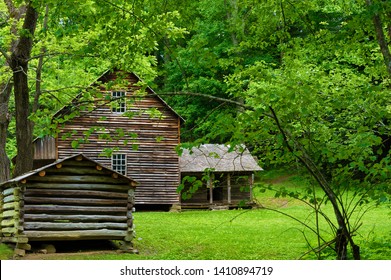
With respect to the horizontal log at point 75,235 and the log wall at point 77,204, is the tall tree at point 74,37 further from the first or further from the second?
the horizontal log at point 75,235

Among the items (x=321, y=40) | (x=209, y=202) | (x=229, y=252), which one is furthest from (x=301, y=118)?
(x=209, y=202)

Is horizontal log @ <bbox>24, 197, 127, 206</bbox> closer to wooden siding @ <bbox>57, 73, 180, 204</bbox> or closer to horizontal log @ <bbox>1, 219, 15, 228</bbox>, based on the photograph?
horizontal log @ <bbox>1, 219, 15, 228</bbox>

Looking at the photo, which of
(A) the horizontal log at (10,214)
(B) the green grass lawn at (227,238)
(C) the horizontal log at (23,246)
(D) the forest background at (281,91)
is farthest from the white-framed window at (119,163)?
(C) the horizontal log at (23,246)

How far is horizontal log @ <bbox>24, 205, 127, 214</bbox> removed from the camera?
16219 mm

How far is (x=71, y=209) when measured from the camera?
16.5 metres

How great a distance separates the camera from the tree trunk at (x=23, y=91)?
1564 cm

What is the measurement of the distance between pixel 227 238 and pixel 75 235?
17.6 feet

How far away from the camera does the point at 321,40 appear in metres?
10.5

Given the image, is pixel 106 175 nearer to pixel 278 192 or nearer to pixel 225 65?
pixel 225 65

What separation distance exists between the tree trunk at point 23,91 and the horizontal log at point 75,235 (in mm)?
2120

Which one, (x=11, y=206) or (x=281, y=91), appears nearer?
(x=281, y=91)

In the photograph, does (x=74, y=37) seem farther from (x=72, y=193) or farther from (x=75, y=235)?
(x=75, y=235)

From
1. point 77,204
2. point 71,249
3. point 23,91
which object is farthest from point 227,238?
point 23,91

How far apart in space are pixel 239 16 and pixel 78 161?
6.74 meters
